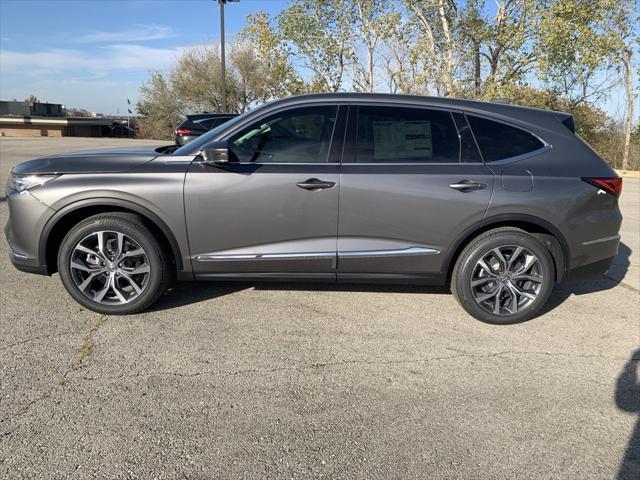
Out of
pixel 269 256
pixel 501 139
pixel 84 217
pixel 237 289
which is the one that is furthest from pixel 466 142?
pixel 84 217

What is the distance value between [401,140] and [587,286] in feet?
9.05

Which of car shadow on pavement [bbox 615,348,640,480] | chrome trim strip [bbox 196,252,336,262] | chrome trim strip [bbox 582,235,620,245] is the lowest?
→ car shadow on pavement [bbox 615,348,640,480]

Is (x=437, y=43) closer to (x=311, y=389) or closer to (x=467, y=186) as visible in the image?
(x=467, y=186)

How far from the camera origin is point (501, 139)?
3.81m

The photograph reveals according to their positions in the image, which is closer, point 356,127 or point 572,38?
point 356,127

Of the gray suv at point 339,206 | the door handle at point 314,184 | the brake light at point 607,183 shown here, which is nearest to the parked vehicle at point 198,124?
the gray suv at point 339,206

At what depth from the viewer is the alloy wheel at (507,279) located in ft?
12.5

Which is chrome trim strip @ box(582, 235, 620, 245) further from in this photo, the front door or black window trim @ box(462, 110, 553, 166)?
the front door

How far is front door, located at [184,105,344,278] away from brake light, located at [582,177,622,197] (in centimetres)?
205

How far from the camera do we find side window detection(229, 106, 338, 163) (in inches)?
147

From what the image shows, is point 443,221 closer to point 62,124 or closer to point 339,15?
point 339,15

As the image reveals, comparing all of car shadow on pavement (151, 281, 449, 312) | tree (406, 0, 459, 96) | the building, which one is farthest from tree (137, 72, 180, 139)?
car shadow on pavement (151, 281, 449, 312)

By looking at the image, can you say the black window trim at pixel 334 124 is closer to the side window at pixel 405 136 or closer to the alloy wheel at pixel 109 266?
the side window at pixel 405 136

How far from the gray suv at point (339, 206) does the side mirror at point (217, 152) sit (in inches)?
1.0
